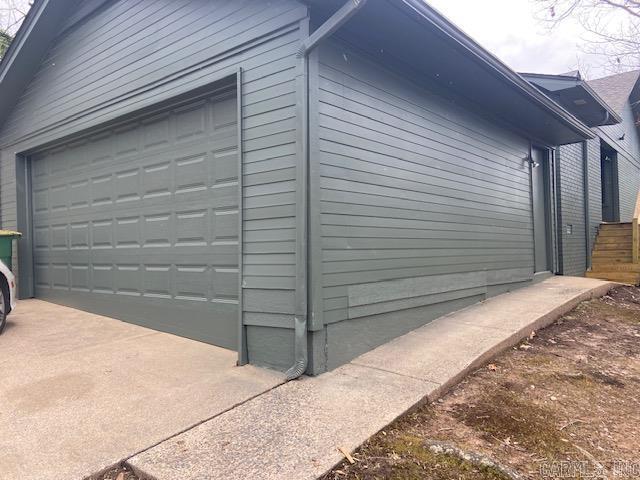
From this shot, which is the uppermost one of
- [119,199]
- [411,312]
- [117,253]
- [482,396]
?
[119,199]

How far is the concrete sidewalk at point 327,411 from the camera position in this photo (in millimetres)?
2445

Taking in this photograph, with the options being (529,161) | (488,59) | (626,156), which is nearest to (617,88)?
(626,156)

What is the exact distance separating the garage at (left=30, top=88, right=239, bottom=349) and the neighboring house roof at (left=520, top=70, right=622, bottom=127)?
6556mm

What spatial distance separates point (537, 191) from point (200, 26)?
6.88m

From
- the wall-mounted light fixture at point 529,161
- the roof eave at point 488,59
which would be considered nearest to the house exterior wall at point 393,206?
the roof eave at point 488,59

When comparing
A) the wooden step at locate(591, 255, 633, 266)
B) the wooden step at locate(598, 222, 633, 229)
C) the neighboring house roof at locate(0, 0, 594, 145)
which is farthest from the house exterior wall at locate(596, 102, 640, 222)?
the neighboring house roof at locate(0, 0, 594, 145)

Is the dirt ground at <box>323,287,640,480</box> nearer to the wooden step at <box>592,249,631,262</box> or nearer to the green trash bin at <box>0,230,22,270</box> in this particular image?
the green trash bin at <box>0,230,22,270</box>

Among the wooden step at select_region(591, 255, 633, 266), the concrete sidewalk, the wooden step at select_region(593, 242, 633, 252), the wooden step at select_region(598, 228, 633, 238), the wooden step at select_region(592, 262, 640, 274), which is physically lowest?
the concrete sidewalk

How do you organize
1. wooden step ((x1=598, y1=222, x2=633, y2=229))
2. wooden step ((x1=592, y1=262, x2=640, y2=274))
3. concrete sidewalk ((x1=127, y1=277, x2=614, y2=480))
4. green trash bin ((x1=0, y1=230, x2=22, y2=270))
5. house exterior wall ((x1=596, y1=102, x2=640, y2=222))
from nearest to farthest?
concrete sidewalk ((x1=127, y1=277, x2=614, y2=480)) < green trash bin ((x1=0, y1=230, x2=22, y2=270)) < wooden step ((x1=592, y1=262, x2=640, y2=274)) < wooden step ((x1=598, y1=222, x2=633, y2=229)) < house exterior wall ((x1=596, y1=102, x2=640, y2=222))

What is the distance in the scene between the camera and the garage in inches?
181

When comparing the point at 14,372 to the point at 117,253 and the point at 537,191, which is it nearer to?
the point at 117,253

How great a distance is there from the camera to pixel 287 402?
128 inches

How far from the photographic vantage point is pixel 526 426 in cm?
303

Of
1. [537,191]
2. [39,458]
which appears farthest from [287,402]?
[537,191]
